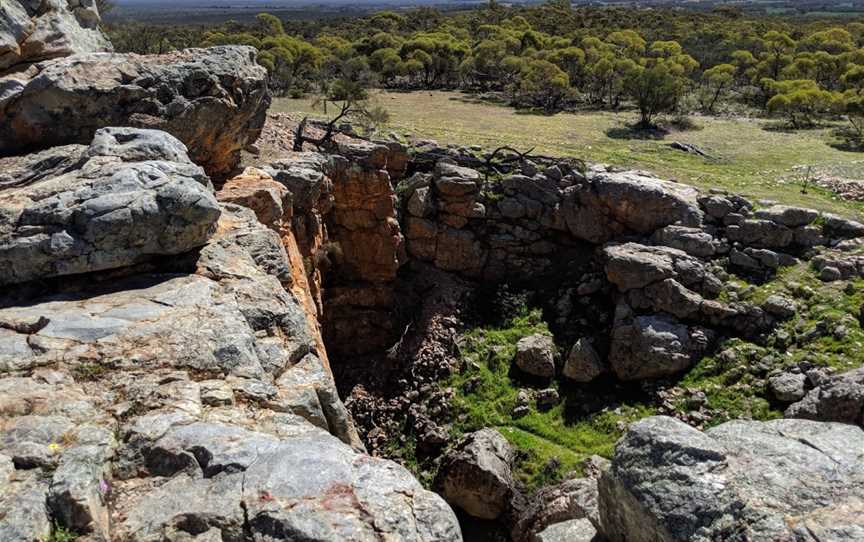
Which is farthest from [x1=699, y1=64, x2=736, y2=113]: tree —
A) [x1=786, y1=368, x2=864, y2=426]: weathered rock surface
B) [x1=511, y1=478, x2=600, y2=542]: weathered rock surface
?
[x1=511, y1=478, x2=600, y2=542]: weathered rock surface

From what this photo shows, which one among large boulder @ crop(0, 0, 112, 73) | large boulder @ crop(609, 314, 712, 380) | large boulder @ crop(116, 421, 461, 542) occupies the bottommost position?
large boulder @ crop(609, 314, 712, 380)

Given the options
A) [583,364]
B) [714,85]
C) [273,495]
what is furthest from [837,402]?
[714,85]

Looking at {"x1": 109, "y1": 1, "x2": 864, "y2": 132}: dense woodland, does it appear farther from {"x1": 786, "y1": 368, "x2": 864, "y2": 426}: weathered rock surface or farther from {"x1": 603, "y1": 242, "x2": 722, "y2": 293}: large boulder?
{"x1": 786, "y1": 368, "x2": 864, "y2": 426}: weathered rock surface

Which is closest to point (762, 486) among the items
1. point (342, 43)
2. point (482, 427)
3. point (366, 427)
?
point (482, 427)

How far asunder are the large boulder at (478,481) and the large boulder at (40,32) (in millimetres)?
17975

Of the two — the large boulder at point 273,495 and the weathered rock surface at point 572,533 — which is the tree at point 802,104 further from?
the large boulder at point 273,495

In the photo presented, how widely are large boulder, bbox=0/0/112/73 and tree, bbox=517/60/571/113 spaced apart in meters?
40.6

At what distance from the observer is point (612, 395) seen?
26000 millimetres

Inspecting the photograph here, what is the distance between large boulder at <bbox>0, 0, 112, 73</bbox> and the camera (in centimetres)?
1748

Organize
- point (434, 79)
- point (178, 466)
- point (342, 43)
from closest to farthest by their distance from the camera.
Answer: point (178, 466), point (434, 79), point (342, 43)

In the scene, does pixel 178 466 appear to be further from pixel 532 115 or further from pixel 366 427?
pixel 532 115

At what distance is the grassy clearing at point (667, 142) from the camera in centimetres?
3368

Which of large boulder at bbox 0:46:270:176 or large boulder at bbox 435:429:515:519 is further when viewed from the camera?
large boulder at bbox 435:429:515:519

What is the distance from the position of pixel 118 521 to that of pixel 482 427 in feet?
61.7
